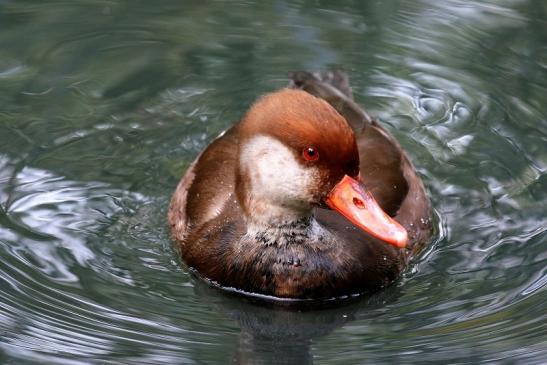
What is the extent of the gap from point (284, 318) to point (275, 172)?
2.91 ft

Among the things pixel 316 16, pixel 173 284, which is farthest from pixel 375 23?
pixel 173 284

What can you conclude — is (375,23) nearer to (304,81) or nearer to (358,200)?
(304,81)

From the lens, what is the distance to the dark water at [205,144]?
21.2ft

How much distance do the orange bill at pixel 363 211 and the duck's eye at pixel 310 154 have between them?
0.21 m

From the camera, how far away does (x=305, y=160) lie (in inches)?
251

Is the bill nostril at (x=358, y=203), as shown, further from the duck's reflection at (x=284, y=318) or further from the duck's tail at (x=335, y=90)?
the duck's tail at (x=335, y=90)

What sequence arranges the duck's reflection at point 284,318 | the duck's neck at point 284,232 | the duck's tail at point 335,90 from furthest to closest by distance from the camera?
the duck's tail at point 335,90, the duck's neck at point 284,232, the duck's reflection at point 284,318

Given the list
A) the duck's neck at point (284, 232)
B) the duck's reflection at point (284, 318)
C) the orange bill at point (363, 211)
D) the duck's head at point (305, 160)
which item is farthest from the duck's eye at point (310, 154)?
the duck's reflection at point (284, 318)

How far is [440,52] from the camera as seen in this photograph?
31.4 feet

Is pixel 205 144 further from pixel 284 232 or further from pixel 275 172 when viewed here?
pixel 275 172

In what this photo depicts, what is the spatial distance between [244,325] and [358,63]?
11.0ft

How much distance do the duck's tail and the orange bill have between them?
1.37m

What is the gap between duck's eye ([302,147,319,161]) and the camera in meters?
6.31

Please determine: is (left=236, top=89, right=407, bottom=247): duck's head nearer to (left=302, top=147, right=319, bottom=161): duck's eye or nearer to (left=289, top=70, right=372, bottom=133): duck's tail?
(left=302, top=147, right=319, bottom=161): duck's eye
